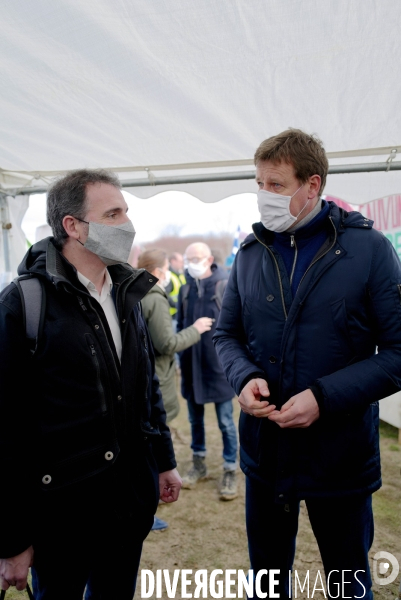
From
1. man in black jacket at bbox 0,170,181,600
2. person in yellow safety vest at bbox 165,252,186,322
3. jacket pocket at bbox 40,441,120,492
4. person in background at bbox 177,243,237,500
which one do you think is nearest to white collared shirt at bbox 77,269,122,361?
man in black jacket at bbox 0,170,181,600

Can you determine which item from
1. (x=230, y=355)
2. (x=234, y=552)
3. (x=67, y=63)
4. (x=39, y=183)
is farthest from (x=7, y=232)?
(x=234, y=552)

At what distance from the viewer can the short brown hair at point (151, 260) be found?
3.61 metres

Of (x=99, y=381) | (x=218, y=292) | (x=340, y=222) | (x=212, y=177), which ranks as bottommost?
(x=99, y=381)

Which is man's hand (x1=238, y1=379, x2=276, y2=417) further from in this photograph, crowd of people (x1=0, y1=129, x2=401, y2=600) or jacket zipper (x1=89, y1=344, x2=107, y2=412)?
jacket zipper (x1=89, y1=344, x2=107, y2=412)

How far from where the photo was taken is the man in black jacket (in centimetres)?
144

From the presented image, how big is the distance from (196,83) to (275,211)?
0.82 m

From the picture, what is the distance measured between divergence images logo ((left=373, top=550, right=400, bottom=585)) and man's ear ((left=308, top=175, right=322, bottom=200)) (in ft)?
7.80

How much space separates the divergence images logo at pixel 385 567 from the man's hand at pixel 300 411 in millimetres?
1778

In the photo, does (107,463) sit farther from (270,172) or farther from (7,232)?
(7,232)

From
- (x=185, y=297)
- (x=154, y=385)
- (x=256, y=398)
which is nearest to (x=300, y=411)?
(x=256, y=398)

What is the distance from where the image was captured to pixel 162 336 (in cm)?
334

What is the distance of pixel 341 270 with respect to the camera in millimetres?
1647

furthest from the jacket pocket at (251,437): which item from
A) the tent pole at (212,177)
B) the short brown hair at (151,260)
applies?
the short brown hair at (151,260)

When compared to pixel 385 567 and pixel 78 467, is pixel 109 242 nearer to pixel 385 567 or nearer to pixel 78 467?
pixel 78 467
